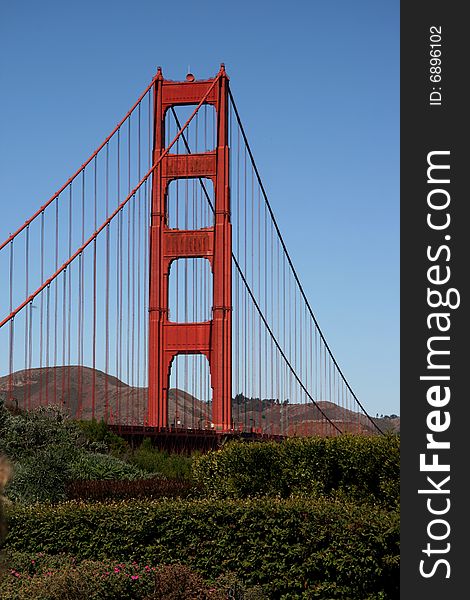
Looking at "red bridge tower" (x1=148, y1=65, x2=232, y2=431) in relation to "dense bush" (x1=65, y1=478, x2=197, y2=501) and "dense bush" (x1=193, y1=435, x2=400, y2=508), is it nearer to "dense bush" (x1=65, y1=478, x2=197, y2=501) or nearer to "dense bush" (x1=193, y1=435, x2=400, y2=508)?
"dense bush" (x1=65, y1=478, x2=197, y2=501)

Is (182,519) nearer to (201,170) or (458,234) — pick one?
(458,234)

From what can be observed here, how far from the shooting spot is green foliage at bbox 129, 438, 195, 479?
2544cm

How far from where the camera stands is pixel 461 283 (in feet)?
26.9

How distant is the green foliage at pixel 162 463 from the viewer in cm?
2544

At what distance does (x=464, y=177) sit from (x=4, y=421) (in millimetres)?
18822

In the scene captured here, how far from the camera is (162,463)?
26344 millimetres

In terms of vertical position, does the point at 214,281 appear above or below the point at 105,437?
above

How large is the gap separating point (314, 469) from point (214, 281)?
61.1 ft

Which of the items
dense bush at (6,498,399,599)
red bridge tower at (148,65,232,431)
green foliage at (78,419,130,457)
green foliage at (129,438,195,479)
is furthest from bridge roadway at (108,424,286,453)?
dense bush at (6,498,399,599)

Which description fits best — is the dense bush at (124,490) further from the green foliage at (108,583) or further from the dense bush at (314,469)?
the green foliage at (108,583)

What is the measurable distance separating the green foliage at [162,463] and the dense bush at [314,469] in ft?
21.8

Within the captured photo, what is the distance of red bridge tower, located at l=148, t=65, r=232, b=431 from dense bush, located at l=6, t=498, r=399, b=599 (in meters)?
19.7

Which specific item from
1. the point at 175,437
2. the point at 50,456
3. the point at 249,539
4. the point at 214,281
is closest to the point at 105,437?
the point at 175,437

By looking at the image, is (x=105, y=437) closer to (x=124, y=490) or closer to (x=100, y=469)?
(x=100, y=469)
